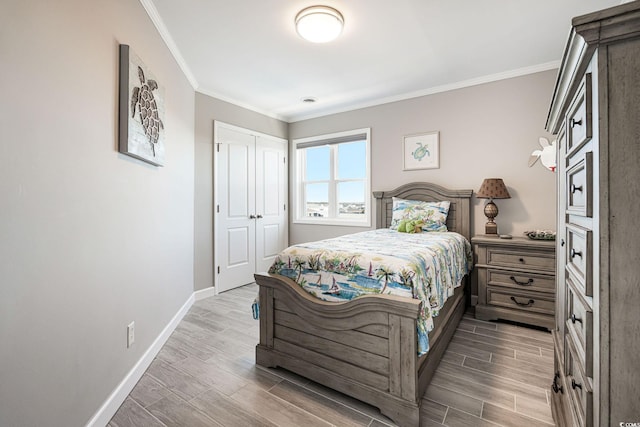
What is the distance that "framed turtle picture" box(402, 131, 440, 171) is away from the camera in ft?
11.9

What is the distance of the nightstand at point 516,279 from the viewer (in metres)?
2.62

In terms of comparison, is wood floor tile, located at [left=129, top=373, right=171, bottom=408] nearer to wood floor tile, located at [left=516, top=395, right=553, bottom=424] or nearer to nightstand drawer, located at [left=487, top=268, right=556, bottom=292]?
wood floor tile, located at [left=516, top=395, right=553, bottom=424]

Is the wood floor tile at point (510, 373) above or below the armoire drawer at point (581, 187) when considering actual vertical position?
below

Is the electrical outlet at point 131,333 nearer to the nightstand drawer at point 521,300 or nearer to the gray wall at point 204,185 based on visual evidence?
the gray wall at point 204,185

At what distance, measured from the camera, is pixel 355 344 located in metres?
1.68

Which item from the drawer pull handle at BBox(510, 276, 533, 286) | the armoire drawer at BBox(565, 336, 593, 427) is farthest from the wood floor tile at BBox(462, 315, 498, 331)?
the armoire drawer at BBox(565, 336, 593, 427)

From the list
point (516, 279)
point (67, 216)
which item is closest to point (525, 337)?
point (516, 279)

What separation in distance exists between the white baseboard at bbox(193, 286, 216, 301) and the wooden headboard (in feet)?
7.29

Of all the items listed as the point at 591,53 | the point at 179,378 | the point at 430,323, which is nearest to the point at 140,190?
the point at 179,378

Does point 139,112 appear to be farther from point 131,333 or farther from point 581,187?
point 581,187

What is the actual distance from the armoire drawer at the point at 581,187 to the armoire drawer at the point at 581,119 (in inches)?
2.5

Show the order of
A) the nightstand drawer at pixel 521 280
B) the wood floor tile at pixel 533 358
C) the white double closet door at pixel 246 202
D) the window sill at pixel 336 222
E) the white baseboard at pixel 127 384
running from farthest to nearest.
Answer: the window sill at pixel 336 222, the white double closet door at pixel 246 202, the nightstand drawer at pixel 521 280, the wood floor tile at pixel 533 358, the white baseboard at pixel 127 384

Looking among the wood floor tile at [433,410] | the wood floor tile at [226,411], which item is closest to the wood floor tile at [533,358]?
the wood floor tile at [433,410]

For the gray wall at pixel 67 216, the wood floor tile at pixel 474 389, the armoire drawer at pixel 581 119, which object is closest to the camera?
the armoire drawer at pixel 581 119
